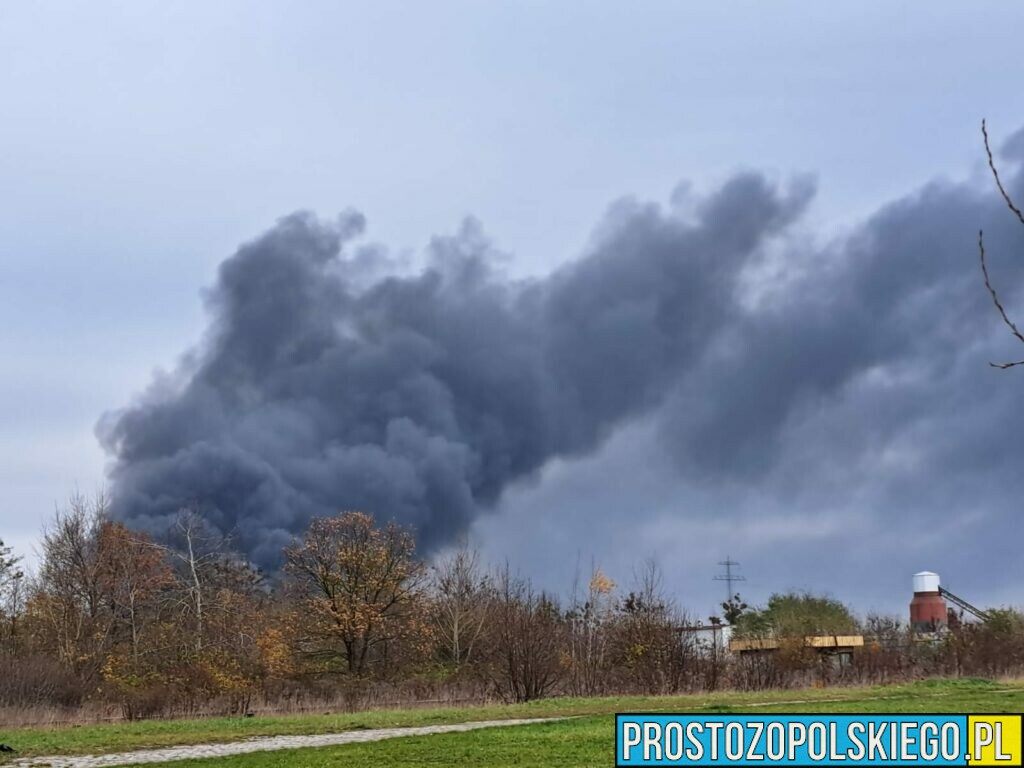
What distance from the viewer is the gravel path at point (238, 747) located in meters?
15.4

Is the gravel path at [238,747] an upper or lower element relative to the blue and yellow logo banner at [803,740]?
lower

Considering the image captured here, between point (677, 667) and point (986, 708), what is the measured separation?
11.0 metres

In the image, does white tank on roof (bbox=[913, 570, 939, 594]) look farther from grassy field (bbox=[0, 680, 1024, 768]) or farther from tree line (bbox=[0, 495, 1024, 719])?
grassy field (bbox=[0, 680, 1024, 768])

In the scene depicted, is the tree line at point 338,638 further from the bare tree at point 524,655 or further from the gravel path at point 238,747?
the gravel path at point 238,747

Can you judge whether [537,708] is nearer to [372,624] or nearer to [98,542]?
[372,624]

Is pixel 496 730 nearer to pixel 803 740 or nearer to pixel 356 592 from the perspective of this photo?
pixel 803 740

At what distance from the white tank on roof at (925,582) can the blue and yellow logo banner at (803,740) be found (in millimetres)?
49622

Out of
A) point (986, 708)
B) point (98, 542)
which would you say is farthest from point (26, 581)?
point (986, 708)

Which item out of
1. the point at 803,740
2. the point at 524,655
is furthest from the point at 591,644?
the point at 803,740

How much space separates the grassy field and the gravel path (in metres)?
0.78

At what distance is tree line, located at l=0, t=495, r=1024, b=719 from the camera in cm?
2861

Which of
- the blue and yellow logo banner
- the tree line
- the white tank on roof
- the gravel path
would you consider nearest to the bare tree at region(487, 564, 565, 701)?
the tree line

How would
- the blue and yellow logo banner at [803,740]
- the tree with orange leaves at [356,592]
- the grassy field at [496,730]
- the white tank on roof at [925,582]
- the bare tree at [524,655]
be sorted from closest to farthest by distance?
the blue and yellow logo banner at [803,740] → the grassy field at [496,730] → the bare tree at [524,655] → the tree with orange leaves at [356,592] → the white tank on roof at [925,582]

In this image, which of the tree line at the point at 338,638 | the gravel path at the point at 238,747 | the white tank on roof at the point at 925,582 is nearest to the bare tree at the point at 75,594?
the tree line at the point at 338,638
